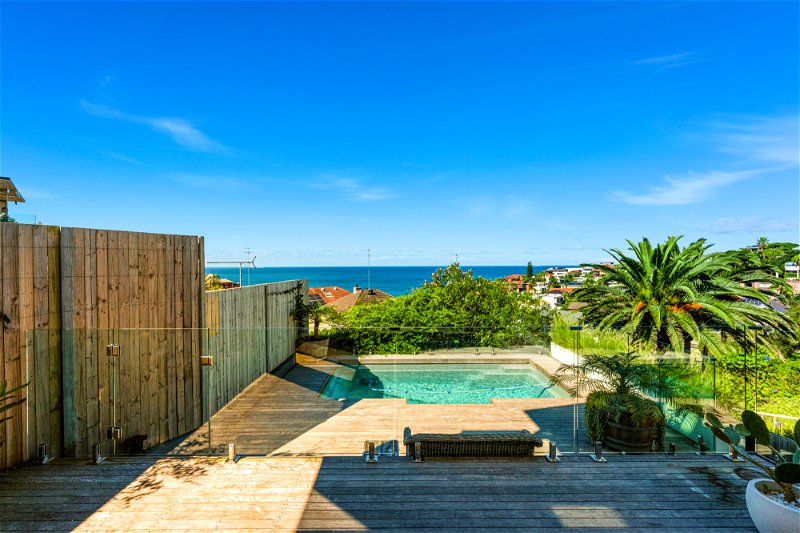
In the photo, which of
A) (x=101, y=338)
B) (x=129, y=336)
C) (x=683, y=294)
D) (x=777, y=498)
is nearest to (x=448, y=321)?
(x=683, y=294)

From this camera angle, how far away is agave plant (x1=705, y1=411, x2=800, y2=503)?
8.28ft

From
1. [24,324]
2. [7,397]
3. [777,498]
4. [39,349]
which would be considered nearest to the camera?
[777,498]

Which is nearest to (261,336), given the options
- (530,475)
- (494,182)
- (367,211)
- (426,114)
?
(530,475)

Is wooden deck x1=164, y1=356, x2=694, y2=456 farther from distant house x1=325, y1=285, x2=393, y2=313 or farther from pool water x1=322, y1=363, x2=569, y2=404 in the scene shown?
distant house x1=325, y1=285, x2=393, y2=313

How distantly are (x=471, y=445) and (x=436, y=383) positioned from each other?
1855 millimetres

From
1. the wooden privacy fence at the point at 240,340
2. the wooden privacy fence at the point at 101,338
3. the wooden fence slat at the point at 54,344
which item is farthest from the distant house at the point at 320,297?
the wooden fence slat at the point at 54,344

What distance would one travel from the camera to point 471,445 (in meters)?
3.69

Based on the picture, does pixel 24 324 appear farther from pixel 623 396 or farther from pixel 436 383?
pixel 623 396

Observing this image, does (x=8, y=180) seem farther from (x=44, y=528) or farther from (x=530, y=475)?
(x=530, y=475)

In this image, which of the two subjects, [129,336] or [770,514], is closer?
[770,514]

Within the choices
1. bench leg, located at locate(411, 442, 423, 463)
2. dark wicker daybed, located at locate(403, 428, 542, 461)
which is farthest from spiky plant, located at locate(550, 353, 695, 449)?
bench leg, located at locate(411, 442, 423, 463)

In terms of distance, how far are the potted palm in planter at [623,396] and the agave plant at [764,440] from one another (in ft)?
1.51

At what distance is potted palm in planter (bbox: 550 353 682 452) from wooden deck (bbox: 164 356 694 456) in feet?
0.54

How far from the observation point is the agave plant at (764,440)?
2523 mm
